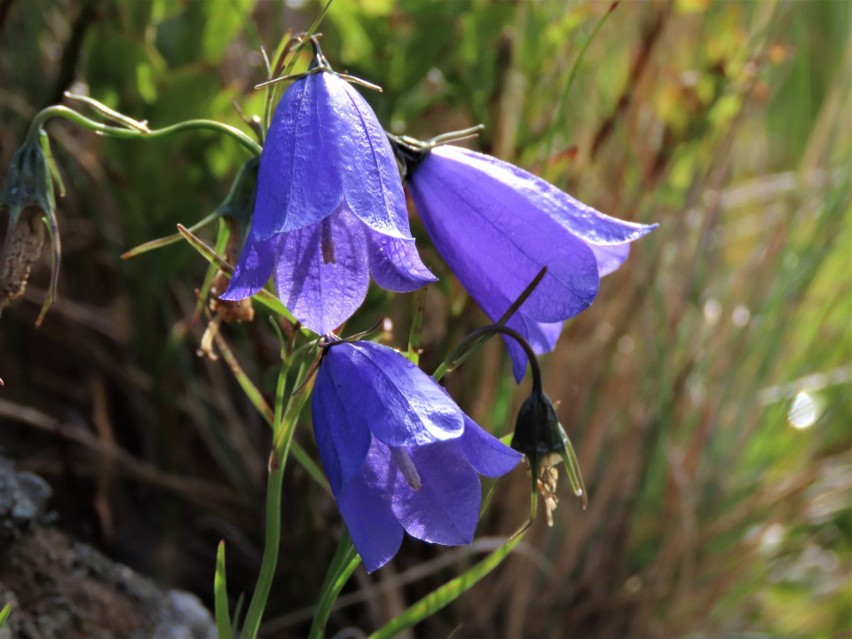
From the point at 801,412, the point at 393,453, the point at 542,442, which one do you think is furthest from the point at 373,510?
the point at 801,412

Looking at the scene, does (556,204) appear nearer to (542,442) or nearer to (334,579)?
(542,442)

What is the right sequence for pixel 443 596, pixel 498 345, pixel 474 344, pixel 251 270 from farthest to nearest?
pixel 498 345 < pixel 443 596 < pixel 474 344 < pixel 251 270

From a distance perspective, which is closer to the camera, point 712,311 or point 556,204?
point 556,204

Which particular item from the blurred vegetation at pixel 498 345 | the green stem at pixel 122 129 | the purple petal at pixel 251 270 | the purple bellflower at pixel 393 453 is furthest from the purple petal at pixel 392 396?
the blurred vegetation at pixel 498 345

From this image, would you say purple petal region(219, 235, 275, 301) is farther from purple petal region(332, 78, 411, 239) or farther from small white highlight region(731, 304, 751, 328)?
small white highlight region(731, 304, 751, 328)

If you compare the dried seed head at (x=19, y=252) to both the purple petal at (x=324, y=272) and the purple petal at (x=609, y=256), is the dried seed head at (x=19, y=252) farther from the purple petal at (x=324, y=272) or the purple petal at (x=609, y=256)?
the purple petal at (x=609, y=256)

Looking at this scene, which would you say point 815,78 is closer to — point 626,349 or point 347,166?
point 626,349

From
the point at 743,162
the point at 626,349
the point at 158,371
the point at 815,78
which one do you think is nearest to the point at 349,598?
the point at 158,371
